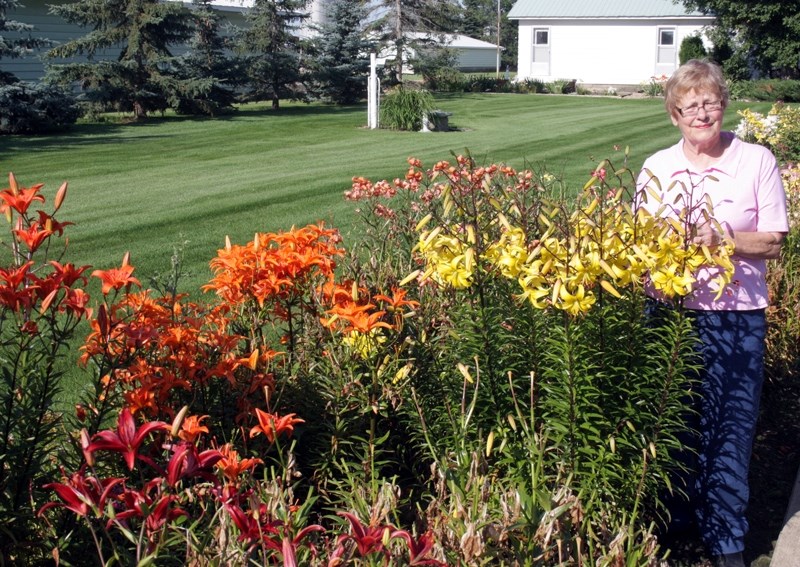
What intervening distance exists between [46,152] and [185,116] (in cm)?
864

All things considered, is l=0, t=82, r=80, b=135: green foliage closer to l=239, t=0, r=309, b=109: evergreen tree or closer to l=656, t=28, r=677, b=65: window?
l=239, t=0, r=309, b=109: evergreen tree

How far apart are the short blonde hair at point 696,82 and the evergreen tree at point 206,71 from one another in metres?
20.2

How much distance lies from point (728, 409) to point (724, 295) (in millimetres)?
458

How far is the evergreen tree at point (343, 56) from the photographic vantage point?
29031 mm

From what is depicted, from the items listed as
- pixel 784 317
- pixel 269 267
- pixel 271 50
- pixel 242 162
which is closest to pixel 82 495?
pixel 269 267

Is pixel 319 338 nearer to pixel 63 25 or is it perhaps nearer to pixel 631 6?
pixel 63 25

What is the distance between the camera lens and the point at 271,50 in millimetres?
27141

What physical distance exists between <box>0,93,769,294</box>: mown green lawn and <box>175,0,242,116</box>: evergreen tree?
26.9 inches

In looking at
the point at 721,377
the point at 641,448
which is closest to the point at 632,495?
the point at 641,448

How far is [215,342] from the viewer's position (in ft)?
10.4

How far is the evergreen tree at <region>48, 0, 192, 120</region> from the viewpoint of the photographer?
21500mm

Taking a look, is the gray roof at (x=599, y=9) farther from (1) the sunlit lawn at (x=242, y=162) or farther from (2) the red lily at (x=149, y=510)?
(2) the red lily at (x=149, y=510)

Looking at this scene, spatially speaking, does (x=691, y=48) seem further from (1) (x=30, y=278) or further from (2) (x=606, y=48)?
(1) (x=30, y=278)

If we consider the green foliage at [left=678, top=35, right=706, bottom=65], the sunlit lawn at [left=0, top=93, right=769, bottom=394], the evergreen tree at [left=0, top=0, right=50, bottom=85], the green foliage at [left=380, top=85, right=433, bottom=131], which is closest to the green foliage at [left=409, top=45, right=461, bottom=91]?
the sunlit lawn at [left=0, top=93, right=769, bottom=394]
